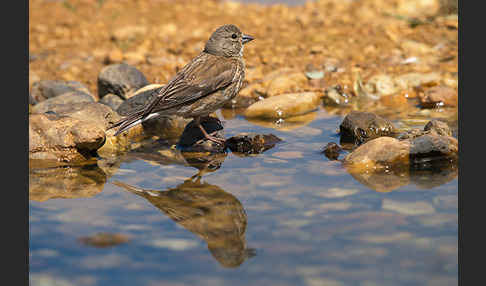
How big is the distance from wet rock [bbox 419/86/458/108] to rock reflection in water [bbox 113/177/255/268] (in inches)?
138

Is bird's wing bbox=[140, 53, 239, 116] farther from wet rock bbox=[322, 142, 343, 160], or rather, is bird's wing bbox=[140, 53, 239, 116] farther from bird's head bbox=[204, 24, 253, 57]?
wet rock bbox=[322, 142, 343, 160]

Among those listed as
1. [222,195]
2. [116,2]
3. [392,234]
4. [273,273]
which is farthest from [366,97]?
[116,2]

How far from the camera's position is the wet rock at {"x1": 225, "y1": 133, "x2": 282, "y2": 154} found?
5.41 metres

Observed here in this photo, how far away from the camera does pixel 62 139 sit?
5137mm

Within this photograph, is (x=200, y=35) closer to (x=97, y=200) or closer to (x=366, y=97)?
(x=366, y=97)

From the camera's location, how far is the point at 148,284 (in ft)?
9.32

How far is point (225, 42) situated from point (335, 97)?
1958mm

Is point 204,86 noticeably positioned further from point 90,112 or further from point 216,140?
point 90,112

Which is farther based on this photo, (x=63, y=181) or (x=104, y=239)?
(x=63, y=181)

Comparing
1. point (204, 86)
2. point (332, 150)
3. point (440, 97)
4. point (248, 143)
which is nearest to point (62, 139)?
point (204, 86)

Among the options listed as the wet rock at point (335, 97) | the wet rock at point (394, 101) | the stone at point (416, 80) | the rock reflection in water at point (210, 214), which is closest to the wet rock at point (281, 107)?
the wet rock at point (335, 97)

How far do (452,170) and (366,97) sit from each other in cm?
301

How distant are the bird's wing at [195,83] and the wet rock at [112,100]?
150cm

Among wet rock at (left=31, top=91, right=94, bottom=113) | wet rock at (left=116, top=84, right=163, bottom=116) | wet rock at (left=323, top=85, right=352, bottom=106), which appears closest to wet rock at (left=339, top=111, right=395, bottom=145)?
wet rock at (left=323, top=85, right=352, bottom=106)
